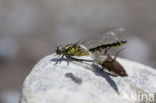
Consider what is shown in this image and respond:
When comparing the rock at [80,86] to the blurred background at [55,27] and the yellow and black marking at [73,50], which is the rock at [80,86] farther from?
the blurred background at [55,27]

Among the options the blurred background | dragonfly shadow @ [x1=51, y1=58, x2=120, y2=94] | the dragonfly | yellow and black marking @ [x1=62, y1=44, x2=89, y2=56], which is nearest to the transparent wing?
the dragonfly

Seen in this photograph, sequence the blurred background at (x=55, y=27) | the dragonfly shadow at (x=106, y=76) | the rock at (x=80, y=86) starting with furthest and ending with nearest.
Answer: the blurred background at (x=55, y=27) < the dragonfly shadow at (x=106, y=76) < the rock at (x=80, y=86)

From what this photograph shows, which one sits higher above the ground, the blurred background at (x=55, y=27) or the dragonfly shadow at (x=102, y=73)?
the blurred background at (x=55, y=27)

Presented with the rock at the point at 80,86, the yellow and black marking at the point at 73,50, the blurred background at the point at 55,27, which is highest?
the blurred background at the point at 55,27

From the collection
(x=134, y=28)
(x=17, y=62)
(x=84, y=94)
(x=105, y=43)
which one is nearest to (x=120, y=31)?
(x=105, y=43)

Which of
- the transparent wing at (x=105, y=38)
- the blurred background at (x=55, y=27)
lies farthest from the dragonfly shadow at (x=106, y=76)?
the blurred background at (x=55, y=27)

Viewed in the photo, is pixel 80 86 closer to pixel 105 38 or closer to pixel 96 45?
pixel 96 45

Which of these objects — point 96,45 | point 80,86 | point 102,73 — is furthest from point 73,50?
point 80,86
